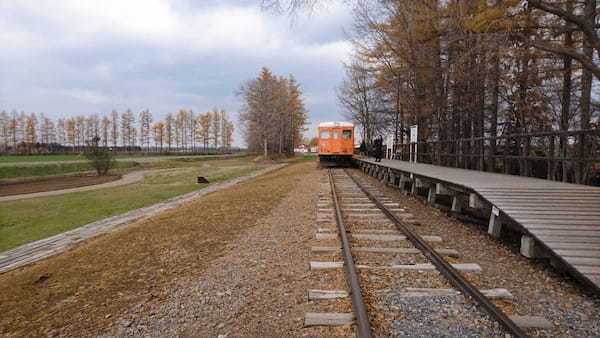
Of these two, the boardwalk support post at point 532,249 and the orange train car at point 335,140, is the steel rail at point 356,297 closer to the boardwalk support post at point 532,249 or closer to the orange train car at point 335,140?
the boardwalk support post at point 532,249

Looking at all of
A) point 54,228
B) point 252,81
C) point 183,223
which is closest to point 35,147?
point 252,81

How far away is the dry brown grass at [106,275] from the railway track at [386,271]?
1.83 m

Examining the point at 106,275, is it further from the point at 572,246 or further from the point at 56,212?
the point at 56,212

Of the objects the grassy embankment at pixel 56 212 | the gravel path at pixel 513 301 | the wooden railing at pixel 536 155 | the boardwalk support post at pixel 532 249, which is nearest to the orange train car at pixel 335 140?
the wooden railing at pixel 536 155

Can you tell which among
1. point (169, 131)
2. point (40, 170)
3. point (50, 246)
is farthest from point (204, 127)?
point (50, 246)

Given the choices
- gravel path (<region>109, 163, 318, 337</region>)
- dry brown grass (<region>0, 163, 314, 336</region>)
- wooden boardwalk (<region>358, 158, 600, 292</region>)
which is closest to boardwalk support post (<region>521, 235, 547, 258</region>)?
wooden boardwalk (<region>358, 158, 600, 292</region>)

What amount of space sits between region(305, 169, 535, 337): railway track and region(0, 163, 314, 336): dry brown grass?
1.83 m

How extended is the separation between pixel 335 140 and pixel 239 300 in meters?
18.6

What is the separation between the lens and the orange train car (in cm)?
2122

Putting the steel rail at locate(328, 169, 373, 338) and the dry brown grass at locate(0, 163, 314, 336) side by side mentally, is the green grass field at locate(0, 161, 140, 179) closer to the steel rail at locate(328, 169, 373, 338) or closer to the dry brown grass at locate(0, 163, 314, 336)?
the dry brown grass at locate(0, 163, 314, 336)

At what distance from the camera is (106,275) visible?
4.22 m

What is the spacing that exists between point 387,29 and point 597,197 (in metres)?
15.5

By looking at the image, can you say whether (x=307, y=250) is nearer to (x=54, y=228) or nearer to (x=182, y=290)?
(x=182, y=290)

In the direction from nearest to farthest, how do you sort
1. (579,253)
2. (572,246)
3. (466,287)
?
1. (466,287)
2. (579,253)
3. (572,246)
